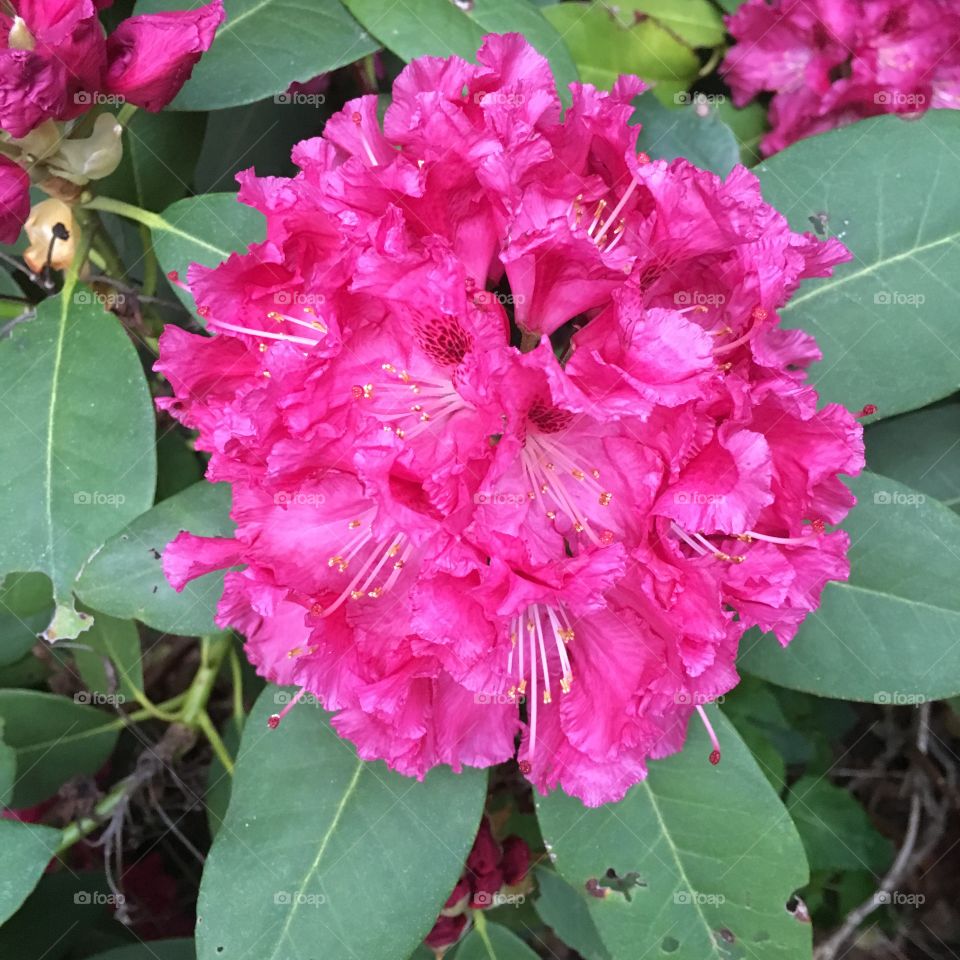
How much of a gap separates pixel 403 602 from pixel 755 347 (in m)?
0.38

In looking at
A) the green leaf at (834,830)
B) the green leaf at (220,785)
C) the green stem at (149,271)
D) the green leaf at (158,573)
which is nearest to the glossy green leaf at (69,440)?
the green leaf at (158,573)

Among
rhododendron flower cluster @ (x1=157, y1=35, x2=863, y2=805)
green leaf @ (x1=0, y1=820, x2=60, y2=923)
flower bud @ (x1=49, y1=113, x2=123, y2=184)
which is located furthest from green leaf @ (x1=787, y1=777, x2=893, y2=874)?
flower bud @ (x1=49, y1=113, x2=123, y2=184)

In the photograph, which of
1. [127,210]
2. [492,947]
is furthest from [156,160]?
[492,947]

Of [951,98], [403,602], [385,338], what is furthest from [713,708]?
[951,98]

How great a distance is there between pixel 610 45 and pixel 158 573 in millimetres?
924

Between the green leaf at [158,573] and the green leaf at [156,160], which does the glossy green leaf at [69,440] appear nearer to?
the green leaf at [158,573]

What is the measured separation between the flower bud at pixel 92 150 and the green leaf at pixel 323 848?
1.88 ft

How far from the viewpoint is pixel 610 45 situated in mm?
1287

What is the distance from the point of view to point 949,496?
1.17 metres

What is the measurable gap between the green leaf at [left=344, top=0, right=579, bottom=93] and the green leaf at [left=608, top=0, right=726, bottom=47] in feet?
1.18

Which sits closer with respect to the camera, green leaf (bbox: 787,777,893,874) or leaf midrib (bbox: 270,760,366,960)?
leaf midrib (bbox: 270,760,366,960)

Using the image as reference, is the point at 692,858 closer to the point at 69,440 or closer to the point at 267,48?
the point at 69,440

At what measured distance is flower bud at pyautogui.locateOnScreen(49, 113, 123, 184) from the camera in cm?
93

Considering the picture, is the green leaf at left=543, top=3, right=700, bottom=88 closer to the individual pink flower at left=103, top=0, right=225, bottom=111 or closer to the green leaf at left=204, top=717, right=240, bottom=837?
the individual pink flower at left=103, top=0, right=225, bottom=111
